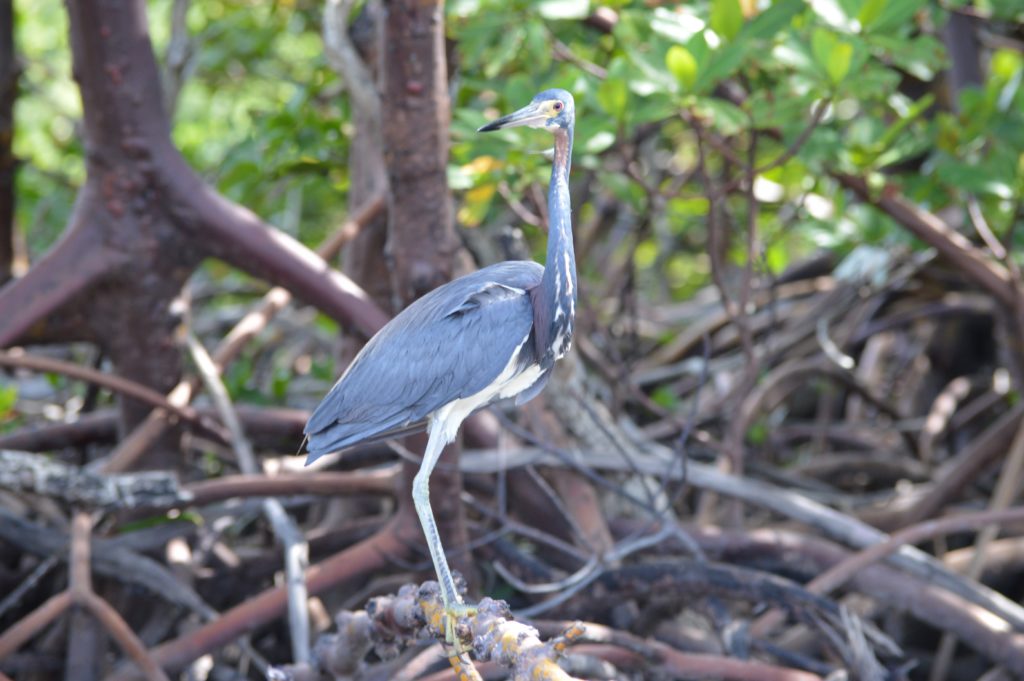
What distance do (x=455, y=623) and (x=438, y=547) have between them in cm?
15

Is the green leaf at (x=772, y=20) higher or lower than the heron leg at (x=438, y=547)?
higher

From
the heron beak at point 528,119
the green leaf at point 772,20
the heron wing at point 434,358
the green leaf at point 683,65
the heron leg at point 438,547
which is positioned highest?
the green leaf at point 772,20

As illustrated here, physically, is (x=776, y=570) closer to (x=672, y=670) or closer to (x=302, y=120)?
(x=672, y=670)

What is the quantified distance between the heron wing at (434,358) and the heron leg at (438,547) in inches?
2.3

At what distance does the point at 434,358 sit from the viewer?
6.93 ft

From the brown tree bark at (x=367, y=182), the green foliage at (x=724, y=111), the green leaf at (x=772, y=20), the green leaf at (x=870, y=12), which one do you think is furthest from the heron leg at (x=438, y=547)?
the brown tree bark at (x=367, y=182)

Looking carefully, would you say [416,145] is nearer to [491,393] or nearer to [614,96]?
[614,96]

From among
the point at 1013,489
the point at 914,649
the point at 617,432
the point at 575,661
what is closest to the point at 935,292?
the point at 1013,489

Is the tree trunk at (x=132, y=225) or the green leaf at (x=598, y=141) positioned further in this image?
the tree trunk at (x=132, y=225)

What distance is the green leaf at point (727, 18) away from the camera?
2787 millimetres

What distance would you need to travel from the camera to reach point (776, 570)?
3.35 metres

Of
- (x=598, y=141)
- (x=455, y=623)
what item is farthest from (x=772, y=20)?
(x=455, y=623)

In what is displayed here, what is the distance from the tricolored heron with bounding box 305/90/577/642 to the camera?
204 cm

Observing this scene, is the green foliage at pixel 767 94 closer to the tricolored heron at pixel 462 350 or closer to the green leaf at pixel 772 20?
the green leaf at pixel 772 20
